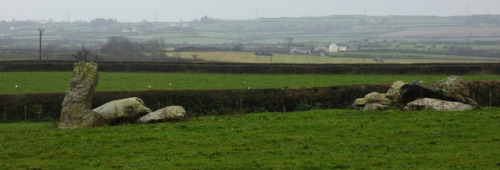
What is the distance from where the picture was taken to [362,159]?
17.9 meters

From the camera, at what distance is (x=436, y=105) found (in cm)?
2980

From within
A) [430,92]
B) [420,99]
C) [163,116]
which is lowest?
[163,116]

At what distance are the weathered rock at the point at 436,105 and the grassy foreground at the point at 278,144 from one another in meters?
1.61

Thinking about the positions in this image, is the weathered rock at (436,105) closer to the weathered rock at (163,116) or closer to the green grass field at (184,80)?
Answer: the weathered rock at (163,116)

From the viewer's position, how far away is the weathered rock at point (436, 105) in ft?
96.9

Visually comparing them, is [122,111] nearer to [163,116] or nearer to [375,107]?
[163,116]

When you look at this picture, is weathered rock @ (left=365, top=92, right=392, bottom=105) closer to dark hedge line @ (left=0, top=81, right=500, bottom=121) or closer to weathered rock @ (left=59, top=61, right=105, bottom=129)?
dark hedge line @ (left=0, top=81, right=500, bottom=121)

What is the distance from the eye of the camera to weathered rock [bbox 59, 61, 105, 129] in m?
27.9

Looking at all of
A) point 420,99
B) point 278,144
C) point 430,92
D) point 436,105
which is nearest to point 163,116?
point 278,144

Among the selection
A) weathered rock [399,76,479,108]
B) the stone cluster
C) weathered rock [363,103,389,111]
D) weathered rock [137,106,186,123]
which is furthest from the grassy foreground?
weathered rock [399,76,479,108]

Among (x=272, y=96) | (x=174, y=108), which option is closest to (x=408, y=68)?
(x=272, y=96)

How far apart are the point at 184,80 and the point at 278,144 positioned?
37151mm

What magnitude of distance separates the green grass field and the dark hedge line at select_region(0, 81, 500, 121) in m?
5.70

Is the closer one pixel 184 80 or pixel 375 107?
pixel 375 107
